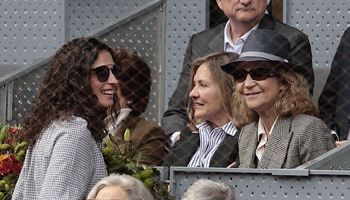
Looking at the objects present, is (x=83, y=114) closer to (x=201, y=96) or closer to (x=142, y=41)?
(x=201, y=96)

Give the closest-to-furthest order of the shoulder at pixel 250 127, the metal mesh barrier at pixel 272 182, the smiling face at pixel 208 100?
the metal mesh barrier at pixel 272 182
the shoulder at pixel 250 127
the smiling face at pixel 208 100

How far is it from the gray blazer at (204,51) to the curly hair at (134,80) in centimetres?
23

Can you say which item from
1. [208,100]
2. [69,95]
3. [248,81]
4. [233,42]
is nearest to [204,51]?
[233,42]

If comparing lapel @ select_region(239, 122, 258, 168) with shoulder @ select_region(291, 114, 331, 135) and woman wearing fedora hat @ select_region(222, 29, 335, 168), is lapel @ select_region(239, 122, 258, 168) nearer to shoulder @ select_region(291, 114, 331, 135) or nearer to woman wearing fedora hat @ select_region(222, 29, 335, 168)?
woman wearing fedora hat @ select_region(222, 29, 335, 168)

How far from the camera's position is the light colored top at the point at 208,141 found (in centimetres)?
713

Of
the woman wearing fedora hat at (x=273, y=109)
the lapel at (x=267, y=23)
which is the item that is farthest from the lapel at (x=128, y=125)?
the lapel at (x=267, y=23)

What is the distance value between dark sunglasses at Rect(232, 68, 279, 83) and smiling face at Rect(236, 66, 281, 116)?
0.08 feet

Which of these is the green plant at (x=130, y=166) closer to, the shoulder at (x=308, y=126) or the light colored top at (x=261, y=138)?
the light colored top at (x=261, y=138)

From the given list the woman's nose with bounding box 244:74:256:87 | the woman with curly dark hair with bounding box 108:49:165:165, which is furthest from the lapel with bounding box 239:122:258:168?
the woman with curly dark hair with bounding box 108:49:165:165

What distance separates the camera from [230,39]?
8.00 m

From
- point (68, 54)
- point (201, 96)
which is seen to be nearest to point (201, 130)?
point (201, 96)

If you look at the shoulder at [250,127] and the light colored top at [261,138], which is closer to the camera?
the light colored top at [261,138]

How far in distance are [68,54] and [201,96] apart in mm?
1166

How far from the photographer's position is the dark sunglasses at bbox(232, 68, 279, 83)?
6961 mm
